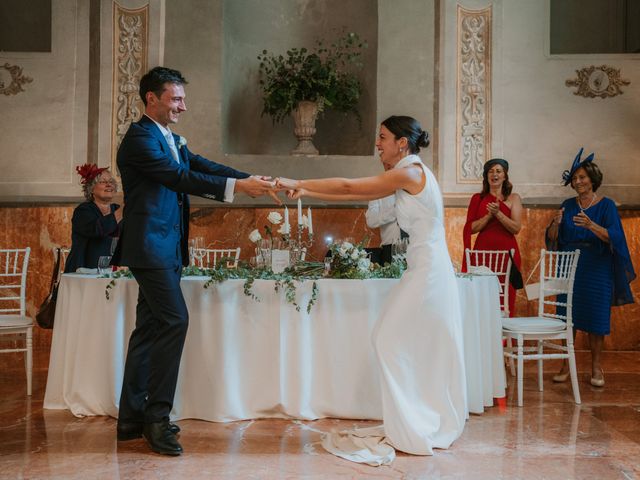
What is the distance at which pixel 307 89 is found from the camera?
23.9ft

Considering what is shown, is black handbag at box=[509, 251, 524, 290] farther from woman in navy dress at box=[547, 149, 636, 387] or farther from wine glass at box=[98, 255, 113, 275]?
wine glass at box=[98, 255, 113, 275]

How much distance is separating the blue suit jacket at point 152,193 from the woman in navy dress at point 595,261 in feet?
10.8

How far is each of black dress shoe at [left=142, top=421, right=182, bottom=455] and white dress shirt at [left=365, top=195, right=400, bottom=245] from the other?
2822 millimetres

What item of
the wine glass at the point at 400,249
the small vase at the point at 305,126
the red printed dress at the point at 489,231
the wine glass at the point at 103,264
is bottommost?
the wine glass at the point at 103,264

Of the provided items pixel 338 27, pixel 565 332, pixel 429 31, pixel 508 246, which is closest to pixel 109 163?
pixel 338 27

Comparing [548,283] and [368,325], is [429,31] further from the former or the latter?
[368,325]

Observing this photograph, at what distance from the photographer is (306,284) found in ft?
13.7

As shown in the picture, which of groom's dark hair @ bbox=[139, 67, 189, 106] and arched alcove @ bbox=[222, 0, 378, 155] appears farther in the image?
arched alcove @ bbox=[222, 0, 378, 155]

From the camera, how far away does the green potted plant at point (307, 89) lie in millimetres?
7281

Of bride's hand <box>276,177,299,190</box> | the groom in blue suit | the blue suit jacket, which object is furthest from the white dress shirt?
the blue suit jacket

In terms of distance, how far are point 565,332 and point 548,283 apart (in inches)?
18.2

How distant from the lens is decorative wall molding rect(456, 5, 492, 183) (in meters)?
7.25

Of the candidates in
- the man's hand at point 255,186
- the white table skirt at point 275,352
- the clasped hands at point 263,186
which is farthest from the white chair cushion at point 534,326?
the man's hand at point 255,186

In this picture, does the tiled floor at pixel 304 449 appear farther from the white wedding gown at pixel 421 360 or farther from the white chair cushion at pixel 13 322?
the white chair cushion at pixel 13 322
